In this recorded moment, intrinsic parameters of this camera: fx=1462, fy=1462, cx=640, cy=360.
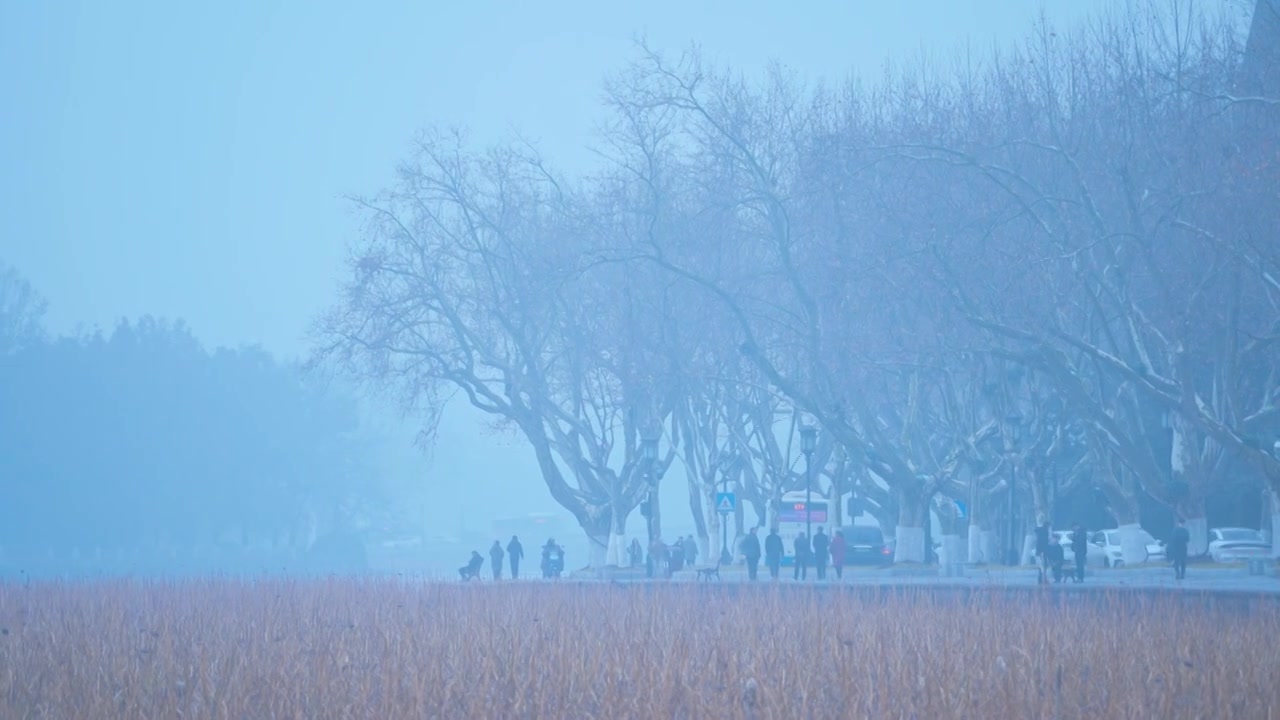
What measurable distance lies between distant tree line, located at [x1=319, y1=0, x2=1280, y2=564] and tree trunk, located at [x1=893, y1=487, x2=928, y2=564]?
0.28ft

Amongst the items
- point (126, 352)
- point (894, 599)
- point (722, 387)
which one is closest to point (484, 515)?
point (126, 352)

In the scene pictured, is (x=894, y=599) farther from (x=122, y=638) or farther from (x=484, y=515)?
(x=484, y=515)

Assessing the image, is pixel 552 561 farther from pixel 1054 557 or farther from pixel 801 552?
pixel 1054 557

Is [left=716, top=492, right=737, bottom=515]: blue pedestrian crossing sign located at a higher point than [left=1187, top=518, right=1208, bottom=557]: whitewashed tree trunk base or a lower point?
higher

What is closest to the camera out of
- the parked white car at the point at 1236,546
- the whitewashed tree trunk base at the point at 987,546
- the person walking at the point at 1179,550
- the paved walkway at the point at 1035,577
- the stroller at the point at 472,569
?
the paved walkway at the point at 1035,577

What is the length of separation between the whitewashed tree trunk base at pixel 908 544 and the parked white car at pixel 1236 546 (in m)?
6.99

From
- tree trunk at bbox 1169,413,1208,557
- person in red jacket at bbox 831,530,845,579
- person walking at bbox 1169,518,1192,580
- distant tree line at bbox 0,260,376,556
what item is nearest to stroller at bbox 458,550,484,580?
person in red jacket at bbox 831,530,845,579

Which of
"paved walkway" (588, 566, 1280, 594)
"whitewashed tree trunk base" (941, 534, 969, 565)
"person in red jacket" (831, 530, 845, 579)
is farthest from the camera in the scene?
"whitewashed tree trunk base" (941, 534, 969, 565)

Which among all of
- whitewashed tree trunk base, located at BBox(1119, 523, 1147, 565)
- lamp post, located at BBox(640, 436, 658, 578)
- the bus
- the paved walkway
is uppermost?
lamp post, located at BBox(640, 436, 658, 578)

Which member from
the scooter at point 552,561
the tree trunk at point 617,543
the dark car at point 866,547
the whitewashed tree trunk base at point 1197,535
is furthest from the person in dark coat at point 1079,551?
the tree trunk at point 617,543

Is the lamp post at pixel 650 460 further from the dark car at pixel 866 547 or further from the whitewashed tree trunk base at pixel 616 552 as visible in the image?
the dark car at pixel 866 547

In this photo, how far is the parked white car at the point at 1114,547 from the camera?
133 feet

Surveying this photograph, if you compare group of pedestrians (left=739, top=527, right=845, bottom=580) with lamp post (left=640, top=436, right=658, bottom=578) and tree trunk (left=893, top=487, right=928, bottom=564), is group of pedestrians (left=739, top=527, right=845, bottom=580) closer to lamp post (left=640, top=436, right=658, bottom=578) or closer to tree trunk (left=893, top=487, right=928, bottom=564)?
tree trunk (left=893, top=487, right=928, bottom=564)

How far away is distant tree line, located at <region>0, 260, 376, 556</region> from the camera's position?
71688 mm
